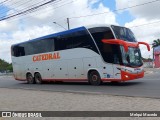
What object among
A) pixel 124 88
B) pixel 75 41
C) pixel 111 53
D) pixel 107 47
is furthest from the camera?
pixel 75 41

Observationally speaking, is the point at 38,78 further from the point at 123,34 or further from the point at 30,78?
the point at 123,34

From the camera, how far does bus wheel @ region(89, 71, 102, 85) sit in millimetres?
20069

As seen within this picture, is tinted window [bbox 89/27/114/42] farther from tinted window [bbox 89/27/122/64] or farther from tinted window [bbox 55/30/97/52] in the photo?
tinted window [bbox 55/30/97/52]

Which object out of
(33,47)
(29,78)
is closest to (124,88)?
(33,47)

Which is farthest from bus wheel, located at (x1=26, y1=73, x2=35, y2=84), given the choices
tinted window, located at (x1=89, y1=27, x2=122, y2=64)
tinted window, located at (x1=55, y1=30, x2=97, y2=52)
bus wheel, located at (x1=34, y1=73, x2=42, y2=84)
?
tinted window, located at (x1=89, y1=27, x2=122, y2=64)

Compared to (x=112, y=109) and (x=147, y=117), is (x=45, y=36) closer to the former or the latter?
(x=112, y=109)

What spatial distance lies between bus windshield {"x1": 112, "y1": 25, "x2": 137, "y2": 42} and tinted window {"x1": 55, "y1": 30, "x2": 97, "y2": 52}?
1690 millimetres

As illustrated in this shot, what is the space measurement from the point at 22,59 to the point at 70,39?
782cm

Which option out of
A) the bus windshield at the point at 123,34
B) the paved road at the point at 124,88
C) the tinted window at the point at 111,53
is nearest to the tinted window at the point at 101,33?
the bus windshield at the point at 123,34

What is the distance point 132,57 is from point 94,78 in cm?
278

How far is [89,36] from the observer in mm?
20047

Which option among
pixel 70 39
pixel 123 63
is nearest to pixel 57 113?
pixel 123 63

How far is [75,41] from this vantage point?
69.8 ft

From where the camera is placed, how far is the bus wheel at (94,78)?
20069 millimetres
